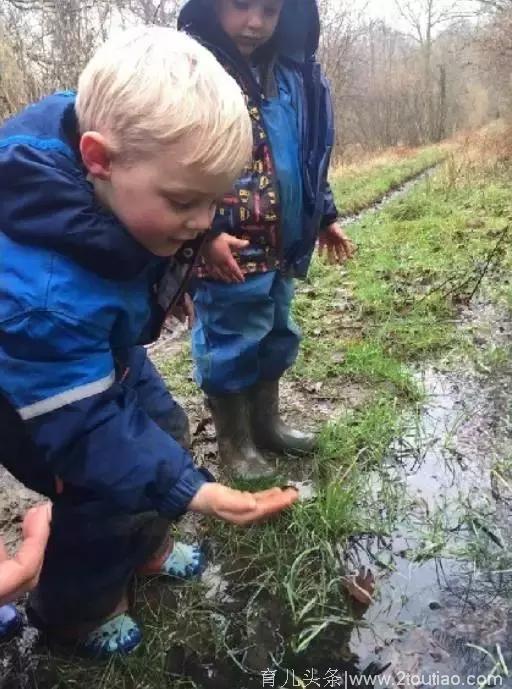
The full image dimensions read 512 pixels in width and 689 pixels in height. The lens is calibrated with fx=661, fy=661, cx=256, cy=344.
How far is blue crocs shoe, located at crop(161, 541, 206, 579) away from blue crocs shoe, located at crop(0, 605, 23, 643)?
1.48 ft

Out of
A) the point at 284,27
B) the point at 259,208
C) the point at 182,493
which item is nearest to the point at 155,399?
the point at 182,493

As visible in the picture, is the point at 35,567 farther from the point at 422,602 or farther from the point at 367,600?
the point at 422,602

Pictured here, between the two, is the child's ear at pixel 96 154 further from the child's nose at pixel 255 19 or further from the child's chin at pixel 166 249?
the child's nose at pixel 255 19

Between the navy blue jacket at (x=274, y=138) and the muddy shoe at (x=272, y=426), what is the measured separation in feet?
1.85

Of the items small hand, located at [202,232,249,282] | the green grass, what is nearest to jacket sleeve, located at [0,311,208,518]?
small hand, located at [202,232,249,282]

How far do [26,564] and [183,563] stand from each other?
0.82 meters

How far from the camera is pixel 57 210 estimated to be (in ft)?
4.46

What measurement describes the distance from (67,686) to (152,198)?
1.28 m

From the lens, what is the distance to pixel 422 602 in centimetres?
192

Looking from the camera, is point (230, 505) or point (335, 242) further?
point (335, 242)

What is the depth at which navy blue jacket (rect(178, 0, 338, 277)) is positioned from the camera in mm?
2246

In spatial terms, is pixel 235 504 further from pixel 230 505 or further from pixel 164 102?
pixel 164 102

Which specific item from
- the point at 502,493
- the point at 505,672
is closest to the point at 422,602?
the point at 505,672

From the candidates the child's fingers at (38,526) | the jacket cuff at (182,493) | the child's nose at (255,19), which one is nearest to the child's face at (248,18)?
the child's nose at (255,19)
